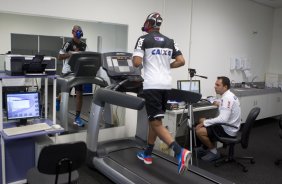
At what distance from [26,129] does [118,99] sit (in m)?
1.06

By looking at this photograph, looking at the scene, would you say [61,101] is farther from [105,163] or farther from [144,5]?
[144,5]

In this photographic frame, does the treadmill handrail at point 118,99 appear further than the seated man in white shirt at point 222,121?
No

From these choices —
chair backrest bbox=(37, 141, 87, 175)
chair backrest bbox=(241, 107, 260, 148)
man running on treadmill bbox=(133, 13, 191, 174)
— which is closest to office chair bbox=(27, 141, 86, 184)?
chair backrest bbox=(37, 141, 87, 175)

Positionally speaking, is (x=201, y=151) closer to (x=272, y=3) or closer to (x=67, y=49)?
(x=67, y=49)

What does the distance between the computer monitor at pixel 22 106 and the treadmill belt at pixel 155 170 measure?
3.61 ft

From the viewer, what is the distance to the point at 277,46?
7383mm

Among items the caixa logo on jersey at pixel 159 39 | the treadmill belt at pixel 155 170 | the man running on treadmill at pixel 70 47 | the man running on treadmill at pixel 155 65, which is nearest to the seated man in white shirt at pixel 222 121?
the treadmill belt at pixel 155 170

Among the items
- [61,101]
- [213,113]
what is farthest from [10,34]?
[213,113]

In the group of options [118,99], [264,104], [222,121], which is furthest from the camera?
[264,104]

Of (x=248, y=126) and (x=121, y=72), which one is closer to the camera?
(x=121, y=72)

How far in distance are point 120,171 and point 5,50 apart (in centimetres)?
206

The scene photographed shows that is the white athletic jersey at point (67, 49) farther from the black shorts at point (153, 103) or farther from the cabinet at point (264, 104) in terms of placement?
the cabinet at point (264, 104)

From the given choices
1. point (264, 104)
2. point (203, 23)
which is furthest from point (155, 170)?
point (264, 104)

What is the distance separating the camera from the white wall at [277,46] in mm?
7297
